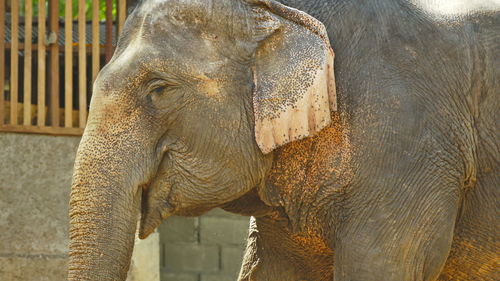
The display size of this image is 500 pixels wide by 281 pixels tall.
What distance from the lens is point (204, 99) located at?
5027 mm

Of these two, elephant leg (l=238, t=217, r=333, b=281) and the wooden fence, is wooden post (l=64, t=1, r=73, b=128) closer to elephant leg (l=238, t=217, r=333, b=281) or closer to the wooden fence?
the wooden fence

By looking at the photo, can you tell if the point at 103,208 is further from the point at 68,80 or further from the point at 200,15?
the point at 68,80

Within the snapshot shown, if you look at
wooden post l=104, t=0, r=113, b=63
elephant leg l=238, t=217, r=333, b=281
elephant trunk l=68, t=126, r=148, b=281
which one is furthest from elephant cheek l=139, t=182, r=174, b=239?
wooden post l=104, t=0, r=113, b=63

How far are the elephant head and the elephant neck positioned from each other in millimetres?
93

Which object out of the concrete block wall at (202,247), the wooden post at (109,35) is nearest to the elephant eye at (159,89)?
the wooden post at (109,35)

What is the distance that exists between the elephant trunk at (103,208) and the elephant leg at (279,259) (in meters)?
0.83

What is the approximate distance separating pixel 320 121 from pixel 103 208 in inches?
37.3

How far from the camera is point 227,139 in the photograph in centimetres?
505

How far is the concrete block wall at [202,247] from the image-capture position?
35.4 feet

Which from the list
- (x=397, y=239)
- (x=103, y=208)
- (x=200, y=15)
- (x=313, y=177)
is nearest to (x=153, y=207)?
(x=103, y=208)

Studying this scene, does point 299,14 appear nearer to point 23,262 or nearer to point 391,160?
point 391,160

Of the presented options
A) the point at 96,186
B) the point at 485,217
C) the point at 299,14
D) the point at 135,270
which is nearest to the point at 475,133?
the point at 485,217

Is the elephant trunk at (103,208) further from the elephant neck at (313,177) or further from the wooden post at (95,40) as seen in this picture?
the wooden post at (95,40)

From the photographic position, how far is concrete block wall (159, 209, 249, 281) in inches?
424
